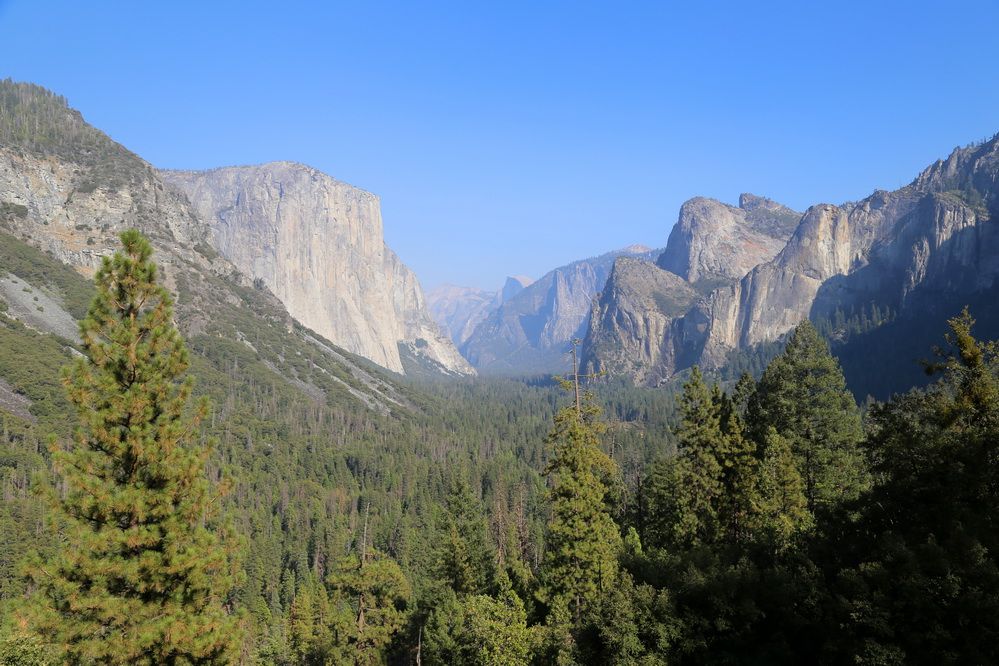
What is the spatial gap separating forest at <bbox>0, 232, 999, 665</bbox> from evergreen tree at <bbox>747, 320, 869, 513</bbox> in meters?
0.14

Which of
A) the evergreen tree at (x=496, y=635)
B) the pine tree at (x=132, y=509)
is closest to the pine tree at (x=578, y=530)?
the evergreen tree at (x=496, y=635)

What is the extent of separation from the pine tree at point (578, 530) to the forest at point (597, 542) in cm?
10

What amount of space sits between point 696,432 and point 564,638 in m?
13.0

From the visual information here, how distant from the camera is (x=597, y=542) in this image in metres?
27.3

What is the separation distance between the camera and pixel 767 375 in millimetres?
40156

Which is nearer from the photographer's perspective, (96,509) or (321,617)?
(96,509)

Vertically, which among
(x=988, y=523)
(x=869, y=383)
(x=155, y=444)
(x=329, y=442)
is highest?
(x=869, y=383)

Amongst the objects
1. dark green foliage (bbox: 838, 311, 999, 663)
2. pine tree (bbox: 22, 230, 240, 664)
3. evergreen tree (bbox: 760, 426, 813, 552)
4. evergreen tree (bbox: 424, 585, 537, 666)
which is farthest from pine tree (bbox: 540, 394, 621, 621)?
pine tree (bbox: 22, 230, 240, 664)

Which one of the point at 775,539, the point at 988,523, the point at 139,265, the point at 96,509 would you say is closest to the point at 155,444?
the point at 96,509

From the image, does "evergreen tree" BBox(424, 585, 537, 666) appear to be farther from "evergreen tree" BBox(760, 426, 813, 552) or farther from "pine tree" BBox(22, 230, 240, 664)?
"pine tree" BBox(22, 230, 240, 664)

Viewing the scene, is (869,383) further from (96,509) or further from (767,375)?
(96,509)

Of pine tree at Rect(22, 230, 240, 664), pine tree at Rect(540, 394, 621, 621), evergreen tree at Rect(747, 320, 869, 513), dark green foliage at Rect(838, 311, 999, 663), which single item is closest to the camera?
pine tree at Rect(22, 230, 240, 664)

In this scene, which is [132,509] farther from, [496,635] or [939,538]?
[939,538]

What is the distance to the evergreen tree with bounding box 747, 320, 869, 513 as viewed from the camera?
36.0 metres
